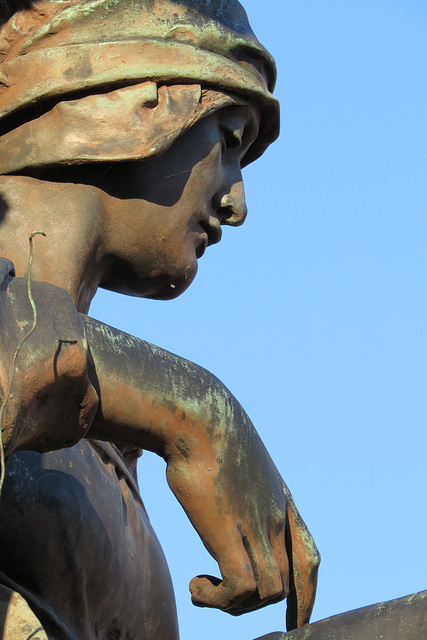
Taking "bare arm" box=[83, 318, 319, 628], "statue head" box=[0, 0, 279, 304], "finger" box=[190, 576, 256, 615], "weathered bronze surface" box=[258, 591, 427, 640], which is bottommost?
"weathered bronze surface" box=[258, 591, 427, 640]

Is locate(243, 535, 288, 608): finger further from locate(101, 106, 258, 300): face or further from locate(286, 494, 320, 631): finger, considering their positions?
locate(101, 106, 258, 300): face

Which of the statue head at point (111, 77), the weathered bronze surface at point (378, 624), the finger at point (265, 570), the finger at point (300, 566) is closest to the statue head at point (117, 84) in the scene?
the statue head at point (111, 77)

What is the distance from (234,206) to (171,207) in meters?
0.40

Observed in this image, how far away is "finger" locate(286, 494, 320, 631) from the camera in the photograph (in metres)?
5.62

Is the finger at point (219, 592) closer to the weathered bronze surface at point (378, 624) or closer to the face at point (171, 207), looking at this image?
the weathered bronze surface at point (378, 624)

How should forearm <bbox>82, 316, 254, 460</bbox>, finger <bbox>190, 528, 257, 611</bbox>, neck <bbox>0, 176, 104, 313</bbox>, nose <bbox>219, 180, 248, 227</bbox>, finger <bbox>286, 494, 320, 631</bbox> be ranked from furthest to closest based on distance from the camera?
1. nose <bbox>219, 180, 248, 227</bbox>
2. neck <bbox>0, 176, 104, 313</bbox>
3. finger <bbox>286, 494, 320, 631</bbox>
4. finger <bbox>190, 528, 257, 611</bbox>
5. forearm <bbox>82, 316, 254, 460</bbox>

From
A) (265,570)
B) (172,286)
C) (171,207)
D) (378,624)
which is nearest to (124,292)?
(172,286)

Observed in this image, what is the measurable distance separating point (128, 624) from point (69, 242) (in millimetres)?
1418

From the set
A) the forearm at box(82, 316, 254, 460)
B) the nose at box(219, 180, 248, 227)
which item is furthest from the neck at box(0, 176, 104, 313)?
the forearm at box(82, 316, 254, 460)

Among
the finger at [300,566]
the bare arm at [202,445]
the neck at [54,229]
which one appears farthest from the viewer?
the neck at [54,229]

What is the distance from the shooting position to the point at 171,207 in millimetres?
6590

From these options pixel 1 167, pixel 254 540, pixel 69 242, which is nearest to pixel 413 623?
pixel 254 540

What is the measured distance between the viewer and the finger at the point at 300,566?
562 centimetres

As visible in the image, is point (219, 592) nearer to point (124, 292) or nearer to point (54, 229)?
point (54, 229)
